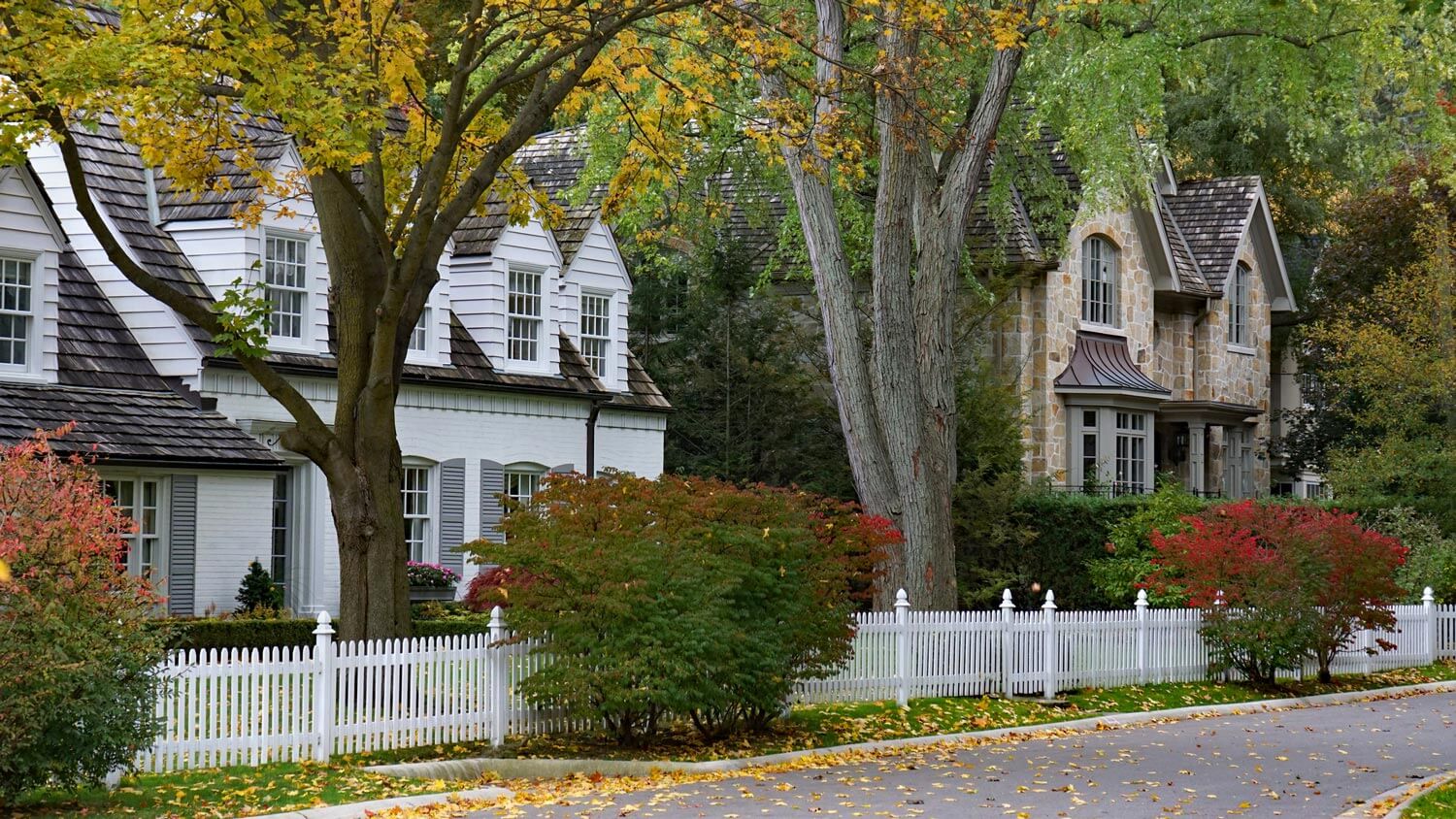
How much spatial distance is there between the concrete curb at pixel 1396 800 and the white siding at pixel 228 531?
15.0 meters

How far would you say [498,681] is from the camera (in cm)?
1577

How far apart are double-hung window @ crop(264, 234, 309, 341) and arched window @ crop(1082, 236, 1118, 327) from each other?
17.8 m

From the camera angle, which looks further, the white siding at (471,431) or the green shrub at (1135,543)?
the green shrub at (1135,543)

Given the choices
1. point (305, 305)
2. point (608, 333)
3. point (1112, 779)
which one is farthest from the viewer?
point (608, 333)

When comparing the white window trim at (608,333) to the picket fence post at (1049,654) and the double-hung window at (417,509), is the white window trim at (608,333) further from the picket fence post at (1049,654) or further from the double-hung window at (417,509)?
the picket fence post at (1049,654)

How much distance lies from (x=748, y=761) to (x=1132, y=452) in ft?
77.9

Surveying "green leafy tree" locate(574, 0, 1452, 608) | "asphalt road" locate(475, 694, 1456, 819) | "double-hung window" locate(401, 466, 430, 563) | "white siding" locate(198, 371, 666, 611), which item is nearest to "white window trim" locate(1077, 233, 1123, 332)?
"white siding" locate(198, 371, 666, 611)

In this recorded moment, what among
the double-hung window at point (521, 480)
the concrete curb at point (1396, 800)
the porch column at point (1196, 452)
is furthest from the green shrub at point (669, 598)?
the porch column at point (1196, 452)

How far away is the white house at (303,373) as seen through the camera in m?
22.8

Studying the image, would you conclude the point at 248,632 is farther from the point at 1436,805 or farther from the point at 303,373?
the point at 1436,805

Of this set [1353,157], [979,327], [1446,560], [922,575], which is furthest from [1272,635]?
[979,327]

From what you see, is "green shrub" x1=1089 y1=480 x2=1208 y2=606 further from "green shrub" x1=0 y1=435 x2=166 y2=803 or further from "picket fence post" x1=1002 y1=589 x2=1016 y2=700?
"green shrub" x1=0 y1=435 x2=166 y2=803

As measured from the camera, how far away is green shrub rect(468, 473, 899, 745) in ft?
50.2

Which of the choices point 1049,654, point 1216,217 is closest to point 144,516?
point 1049,654
